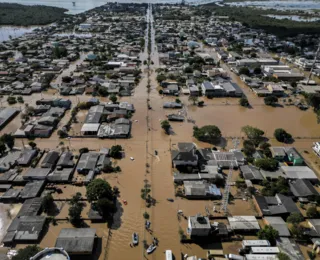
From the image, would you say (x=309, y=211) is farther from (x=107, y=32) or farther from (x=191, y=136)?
(x=107, y=32)

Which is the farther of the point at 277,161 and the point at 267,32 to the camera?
the point at 267,32

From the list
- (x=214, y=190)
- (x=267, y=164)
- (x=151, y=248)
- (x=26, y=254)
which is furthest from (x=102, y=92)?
(x=26, y=254)

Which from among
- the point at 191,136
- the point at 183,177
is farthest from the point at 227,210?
the point at 191,136

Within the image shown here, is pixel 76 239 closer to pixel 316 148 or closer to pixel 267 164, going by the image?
pixel 267 164

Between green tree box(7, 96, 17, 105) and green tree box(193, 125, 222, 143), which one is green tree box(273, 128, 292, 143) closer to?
green tree box(193, 125, 222, 143)

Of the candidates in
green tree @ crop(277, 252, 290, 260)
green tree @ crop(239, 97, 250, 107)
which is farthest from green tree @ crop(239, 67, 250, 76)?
green tree @ crop(277, 252, 290, 260)

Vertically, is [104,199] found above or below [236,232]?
above

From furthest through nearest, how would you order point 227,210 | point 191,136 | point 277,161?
point 191,136 < point 277,161 < point 227,210
